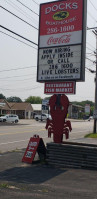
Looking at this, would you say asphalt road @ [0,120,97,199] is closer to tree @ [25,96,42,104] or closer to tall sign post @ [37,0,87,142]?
tall sign post @ [37,0,87,142]

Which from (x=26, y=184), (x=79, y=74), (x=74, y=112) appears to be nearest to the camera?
(x=26, y=184)

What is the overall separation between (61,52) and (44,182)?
5675mm

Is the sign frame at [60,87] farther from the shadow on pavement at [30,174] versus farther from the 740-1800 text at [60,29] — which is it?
the shadow on pavement at [30,174]

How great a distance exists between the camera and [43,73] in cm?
1218

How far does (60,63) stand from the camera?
1172cm

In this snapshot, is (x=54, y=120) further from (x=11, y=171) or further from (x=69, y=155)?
(x=11, y=171)

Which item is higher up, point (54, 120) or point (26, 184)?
point (54, 120)

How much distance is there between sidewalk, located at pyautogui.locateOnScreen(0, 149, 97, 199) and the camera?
21.5 feet

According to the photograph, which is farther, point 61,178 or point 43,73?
point 43,73

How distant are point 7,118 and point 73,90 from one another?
42.2 m

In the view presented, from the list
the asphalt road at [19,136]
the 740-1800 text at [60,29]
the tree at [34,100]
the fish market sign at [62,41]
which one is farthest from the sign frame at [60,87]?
the tree at [34,100]

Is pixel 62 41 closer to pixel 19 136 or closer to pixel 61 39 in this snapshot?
pixel 61 39

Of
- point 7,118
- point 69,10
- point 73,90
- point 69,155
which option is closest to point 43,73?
point 73,90

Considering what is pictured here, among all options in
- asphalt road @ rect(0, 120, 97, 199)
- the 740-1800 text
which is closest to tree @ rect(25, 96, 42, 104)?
the 740-1800 text
